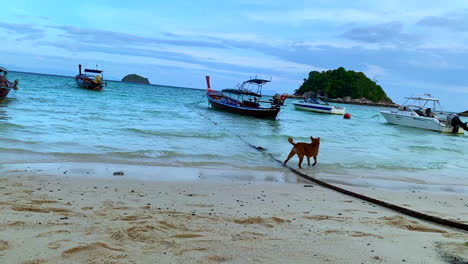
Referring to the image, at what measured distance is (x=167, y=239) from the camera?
12.5ft

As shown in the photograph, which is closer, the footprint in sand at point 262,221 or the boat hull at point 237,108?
the footprint in sand at point 262,221

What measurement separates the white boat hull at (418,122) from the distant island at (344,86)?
7975cm

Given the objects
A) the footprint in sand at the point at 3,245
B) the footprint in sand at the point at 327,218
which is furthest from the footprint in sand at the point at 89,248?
the footprint in sand at the point at 327,218

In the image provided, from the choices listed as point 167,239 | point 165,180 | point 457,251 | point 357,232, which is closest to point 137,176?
point 165,180

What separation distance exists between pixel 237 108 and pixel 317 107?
19.6m

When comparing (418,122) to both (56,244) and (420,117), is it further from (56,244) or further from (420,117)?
(56,244)

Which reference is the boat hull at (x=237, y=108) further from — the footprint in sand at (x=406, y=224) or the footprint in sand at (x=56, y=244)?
the footprint in sand at (x=56, y=244)

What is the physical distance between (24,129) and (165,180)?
727cm

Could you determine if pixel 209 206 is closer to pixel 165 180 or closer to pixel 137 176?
pixel 165 180

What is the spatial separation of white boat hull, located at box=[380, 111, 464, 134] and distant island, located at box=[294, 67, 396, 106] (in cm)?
7975

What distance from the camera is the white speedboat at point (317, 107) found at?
4706 cm

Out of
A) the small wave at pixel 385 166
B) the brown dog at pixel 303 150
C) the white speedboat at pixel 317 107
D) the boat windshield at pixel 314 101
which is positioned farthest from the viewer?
the boat windshield at pixel 314 101

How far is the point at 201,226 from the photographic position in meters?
4.37

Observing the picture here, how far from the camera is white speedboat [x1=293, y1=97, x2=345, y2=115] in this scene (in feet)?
154
